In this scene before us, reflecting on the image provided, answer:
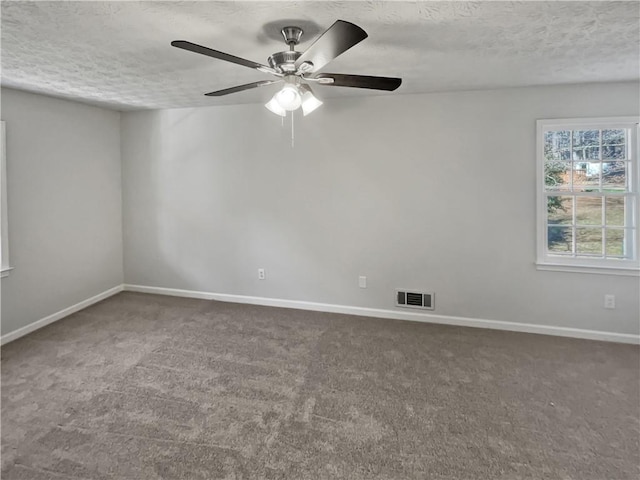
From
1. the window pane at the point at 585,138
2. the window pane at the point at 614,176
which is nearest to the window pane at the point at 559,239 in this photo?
the window pane at the point at 614,176

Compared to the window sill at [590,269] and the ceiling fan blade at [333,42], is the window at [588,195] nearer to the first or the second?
the window sill at [590,269]

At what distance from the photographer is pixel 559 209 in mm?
3348

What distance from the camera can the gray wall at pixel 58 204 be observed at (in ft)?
10.8

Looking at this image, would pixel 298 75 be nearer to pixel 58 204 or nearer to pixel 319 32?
pixel 319 32

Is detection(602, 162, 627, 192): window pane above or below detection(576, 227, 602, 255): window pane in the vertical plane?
above

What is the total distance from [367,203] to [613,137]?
2323mm

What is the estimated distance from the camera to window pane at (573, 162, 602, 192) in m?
3.23

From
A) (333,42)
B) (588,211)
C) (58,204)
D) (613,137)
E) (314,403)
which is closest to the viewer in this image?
(333,42)

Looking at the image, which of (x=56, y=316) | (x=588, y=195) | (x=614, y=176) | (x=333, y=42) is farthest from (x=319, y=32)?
(x=56, y=316)

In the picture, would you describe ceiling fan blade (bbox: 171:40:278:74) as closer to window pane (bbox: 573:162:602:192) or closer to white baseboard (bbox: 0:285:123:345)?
window pane (bbox: 573:162:602:192)

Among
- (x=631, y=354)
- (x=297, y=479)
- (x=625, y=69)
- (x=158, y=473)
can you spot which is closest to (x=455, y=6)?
(x=625, y=69)

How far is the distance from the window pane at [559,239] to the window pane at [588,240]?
75mm

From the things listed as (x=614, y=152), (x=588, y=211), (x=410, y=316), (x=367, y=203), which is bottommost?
(x=410, y=316)

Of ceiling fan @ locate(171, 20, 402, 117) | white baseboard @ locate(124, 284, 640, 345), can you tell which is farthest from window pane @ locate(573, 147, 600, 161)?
ceiling fan @ locate(171, 20, 402, 117)
